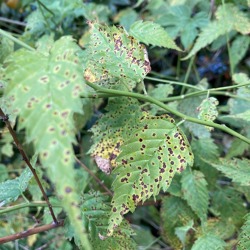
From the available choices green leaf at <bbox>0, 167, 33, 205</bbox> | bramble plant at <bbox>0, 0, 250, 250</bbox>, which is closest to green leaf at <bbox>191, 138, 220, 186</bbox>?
bramble plant at <bbox>0, 0, 250, 250</bbox>

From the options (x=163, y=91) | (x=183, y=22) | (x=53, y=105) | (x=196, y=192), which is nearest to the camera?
(x=53, y=105)

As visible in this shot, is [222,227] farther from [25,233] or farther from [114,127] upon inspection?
[25,233]

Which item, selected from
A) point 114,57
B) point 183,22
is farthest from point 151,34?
point 183,22

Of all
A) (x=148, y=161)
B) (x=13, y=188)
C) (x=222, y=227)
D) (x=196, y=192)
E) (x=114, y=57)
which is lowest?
(x=222, y=227)

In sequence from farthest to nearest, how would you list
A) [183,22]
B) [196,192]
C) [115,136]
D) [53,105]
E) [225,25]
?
[183,22], [225,25], [196,192], [115,136], [53,105]

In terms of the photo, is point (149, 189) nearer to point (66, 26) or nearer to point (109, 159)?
point (109, 159)

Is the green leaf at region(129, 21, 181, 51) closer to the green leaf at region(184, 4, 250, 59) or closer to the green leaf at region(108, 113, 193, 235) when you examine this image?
the green leaf at region(108, 113, 193, 235)

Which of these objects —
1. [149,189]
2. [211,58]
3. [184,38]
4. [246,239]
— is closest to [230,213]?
[246,239]
